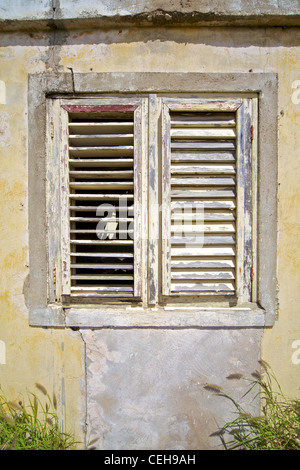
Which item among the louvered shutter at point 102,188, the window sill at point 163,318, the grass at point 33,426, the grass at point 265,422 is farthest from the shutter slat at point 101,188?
the grass at point 265,422

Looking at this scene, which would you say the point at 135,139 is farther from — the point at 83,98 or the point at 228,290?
the point at 228,290

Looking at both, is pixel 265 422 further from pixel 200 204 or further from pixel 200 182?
pixel 200 182

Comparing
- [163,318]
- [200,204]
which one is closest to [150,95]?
[200,204]

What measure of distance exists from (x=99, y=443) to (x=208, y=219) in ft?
6.02

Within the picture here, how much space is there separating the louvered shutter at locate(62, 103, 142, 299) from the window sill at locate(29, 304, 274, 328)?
0.14m

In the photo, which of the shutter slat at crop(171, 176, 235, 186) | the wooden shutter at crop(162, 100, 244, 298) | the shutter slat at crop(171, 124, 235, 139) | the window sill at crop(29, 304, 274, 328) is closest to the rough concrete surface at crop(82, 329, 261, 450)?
the window sill at crop(29, 304, 274, 328)

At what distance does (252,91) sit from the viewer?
88.4 inches

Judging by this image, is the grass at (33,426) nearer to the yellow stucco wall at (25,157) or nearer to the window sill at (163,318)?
the yellow stucco wall at (25,157)

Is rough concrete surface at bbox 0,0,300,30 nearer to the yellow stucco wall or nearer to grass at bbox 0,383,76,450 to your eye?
the yellow stucco wall

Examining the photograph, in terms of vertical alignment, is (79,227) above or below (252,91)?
below

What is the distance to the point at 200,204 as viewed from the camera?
7.55 feet

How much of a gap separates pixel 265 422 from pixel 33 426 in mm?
1681

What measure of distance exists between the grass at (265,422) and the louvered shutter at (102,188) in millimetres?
1075
